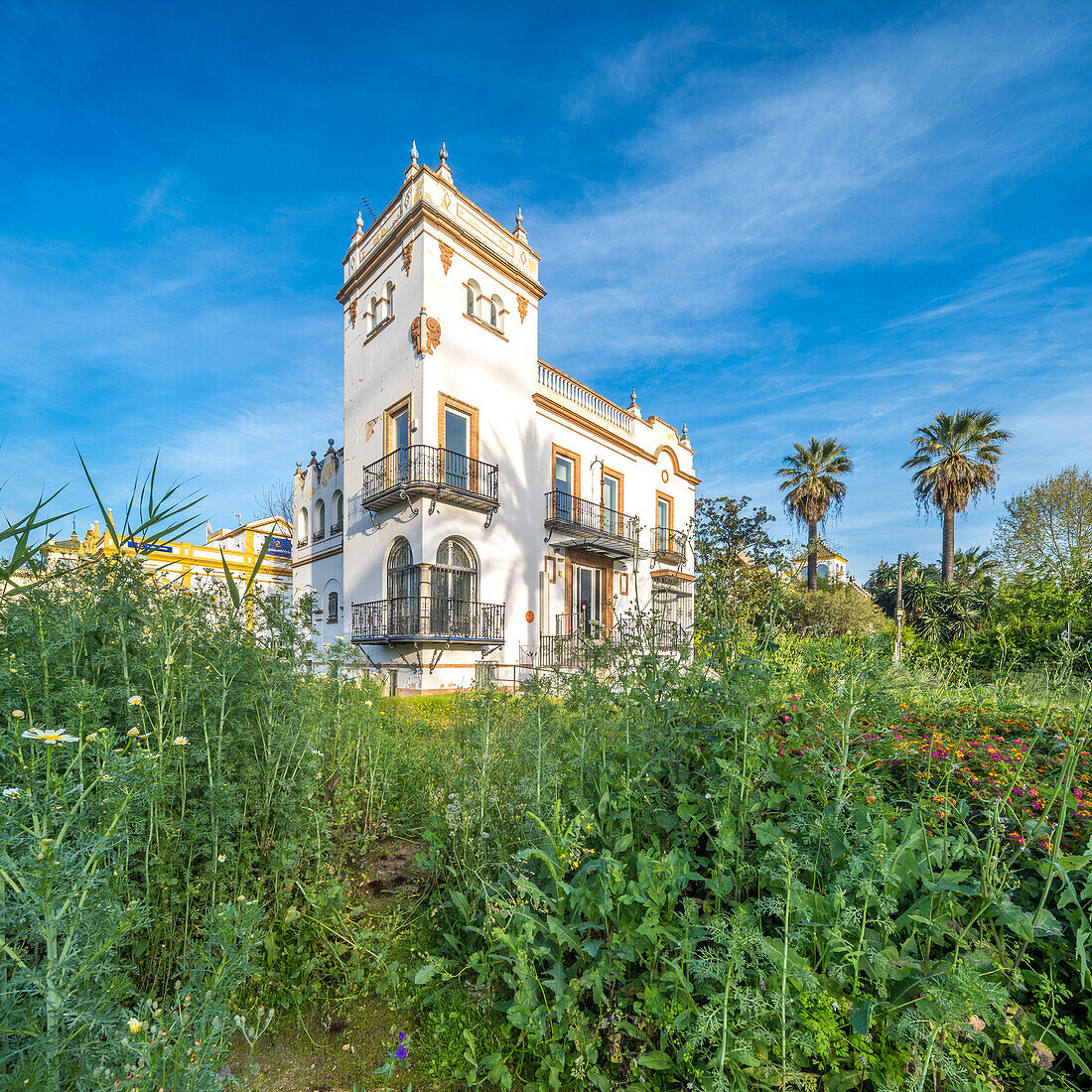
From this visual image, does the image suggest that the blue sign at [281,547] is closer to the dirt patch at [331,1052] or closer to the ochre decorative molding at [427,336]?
the ochre decorative molding at [427,336]

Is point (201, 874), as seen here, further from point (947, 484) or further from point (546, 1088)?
point (947, 484)

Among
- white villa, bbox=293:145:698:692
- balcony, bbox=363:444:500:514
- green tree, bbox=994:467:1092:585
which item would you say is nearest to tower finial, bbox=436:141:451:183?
white villa, bbox=293:145:698:692

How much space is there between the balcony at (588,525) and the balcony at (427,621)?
3314mm

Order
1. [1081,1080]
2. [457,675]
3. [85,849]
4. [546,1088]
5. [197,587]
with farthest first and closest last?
1. [457,675]
2. [197,587]
3. [546,1088]
4. [1081,1080]
5. [85,849]

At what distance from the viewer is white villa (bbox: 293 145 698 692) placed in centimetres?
1262

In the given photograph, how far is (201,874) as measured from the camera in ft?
7.27

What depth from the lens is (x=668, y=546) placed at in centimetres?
2144

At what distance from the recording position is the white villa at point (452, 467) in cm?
1262

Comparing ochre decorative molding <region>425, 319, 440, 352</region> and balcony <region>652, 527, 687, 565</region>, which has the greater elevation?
ochre decorative molding <region>425, 319, 440, 352</region>

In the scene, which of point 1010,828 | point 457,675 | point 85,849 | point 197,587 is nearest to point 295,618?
point 197,587

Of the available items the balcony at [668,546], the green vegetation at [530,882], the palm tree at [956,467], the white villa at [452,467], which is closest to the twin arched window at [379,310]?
the white villa at [452,467]

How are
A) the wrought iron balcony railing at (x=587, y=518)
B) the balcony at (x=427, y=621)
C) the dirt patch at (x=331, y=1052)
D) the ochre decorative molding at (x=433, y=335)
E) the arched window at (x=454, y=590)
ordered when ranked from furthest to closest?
the wrought iron balcony railing at (x=587, y=518) → the ochre decorative molding at (x=433, y=335) → the arched window at (x=454, y=590) → the balcony at (x=427, y=621) → the dirt patch at (x=331, y=1052)

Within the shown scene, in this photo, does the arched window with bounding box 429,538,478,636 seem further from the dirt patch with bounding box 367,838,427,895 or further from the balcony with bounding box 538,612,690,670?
the balcony with bounding box 538,612,690,670

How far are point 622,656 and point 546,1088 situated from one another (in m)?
1.98
